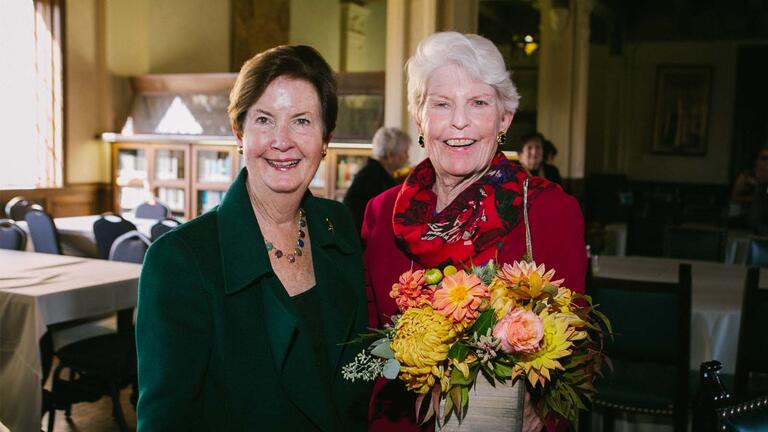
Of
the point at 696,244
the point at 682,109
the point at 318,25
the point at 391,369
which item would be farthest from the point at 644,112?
the point at 391,369

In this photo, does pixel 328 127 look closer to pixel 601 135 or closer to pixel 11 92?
pixel 11 92

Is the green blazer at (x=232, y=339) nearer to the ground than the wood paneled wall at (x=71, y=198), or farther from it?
farther from it

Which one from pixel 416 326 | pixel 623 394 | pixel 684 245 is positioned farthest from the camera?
pixel 684 245

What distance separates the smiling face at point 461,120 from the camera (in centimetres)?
180

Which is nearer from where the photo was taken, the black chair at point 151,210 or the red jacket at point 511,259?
the red jacket at point 511,259

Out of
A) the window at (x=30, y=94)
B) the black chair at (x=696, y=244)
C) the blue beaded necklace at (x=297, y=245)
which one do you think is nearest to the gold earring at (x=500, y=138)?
the blue beaded necklace at (x=297, y=245)

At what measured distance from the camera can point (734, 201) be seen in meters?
10.3

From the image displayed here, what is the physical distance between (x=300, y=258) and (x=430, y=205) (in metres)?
0.37

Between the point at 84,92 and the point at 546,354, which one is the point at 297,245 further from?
the point at 84,92

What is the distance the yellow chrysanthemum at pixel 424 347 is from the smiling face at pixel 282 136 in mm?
511

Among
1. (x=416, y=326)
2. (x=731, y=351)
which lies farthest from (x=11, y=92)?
(x=416, y=326)

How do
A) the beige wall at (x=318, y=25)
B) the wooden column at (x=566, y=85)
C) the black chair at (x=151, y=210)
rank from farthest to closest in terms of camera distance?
the beige wall at (x=318, y=25), the wooden column at (x=566, y=85), the black chair at (x=151, y=210)

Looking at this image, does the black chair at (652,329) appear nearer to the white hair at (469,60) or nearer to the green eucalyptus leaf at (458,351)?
Answer: the white hair at (469,60)

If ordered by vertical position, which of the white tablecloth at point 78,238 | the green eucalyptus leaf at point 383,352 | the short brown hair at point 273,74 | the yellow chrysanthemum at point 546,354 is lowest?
the white tablecloth at point 78,238
